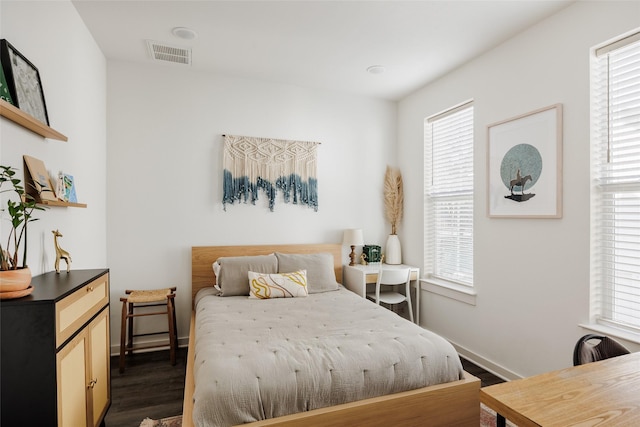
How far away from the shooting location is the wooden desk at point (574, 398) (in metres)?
0.92

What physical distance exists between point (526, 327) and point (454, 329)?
2.70 ft

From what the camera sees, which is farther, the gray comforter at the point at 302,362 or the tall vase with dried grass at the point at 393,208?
the tall vase with dried grass at the point at 393,208

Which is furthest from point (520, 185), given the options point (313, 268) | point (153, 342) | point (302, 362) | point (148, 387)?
point (153, 342)

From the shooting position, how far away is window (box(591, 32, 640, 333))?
210 centimetres

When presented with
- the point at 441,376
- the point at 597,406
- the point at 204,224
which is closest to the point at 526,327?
the point at 441,376

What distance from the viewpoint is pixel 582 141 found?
2.31 meters

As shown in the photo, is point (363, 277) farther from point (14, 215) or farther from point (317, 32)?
point (14, 215)

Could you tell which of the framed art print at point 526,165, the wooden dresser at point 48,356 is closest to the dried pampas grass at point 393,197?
the framed art print at point 526,165

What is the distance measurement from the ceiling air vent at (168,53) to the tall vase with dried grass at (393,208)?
2503mm

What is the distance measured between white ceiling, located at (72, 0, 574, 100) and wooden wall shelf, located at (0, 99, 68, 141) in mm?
1150

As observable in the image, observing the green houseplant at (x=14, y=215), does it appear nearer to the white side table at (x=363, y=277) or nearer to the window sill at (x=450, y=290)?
the white side table at (x=363, y=277)

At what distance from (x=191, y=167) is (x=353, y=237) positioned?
6.13ft

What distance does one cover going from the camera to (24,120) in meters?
1.61

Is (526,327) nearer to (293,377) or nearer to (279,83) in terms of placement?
(293,377)
